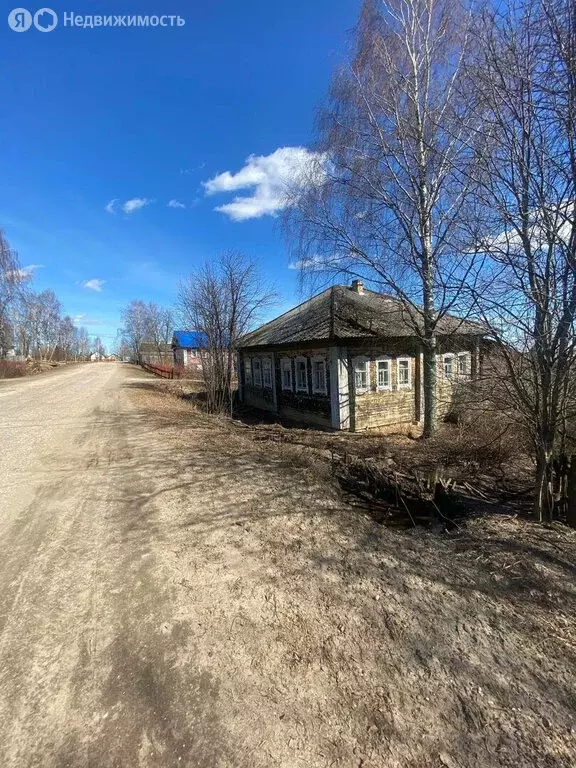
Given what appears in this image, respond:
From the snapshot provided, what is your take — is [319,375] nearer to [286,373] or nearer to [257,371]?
[286,373]

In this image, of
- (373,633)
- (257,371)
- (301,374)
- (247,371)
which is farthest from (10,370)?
Result: (373,633)

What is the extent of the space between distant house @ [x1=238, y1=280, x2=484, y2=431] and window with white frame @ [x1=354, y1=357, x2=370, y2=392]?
0.03 meters

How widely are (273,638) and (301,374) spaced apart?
12033mm

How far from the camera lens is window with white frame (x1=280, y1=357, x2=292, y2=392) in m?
15.1

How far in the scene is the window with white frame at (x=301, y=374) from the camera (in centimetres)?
1402

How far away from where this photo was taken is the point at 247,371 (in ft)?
66.9

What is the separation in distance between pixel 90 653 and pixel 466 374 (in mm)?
5503

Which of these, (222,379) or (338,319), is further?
(222,379)

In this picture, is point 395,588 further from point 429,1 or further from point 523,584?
point 429,1

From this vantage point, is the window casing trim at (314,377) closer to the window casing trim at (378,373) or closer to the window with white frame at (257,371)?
the window casing trim at (378,373)

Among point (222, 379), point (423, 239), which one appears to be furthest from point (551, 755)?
point (222, 379)

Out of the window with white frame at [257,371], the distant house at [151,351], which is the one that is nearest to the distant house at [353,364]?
the window with white frame at [257,371]

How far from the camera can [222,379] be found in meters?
14.9

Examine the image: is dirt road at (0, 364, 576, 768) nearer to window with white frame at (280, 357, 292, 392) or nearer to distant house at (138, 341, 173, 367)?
window with white frame at (280, 357, 292, 392)
